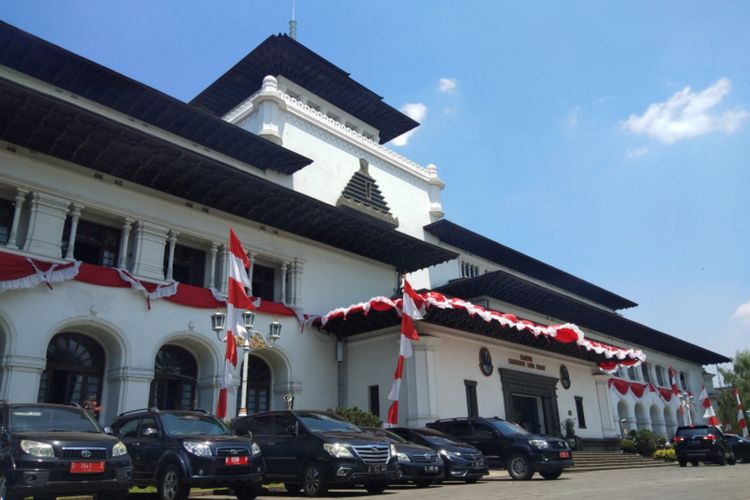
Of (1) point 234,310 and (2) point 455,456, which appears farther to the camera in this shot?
(1) point 234,310

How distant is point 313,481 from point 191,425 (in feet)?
8.43

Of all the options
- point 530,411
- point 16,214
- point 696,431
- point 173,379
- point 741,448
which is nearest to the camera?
point 16,214

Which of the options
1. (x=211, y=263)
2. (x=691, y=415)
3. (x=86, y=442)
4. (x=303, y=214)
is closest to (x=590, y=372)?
(x=303, y=214)

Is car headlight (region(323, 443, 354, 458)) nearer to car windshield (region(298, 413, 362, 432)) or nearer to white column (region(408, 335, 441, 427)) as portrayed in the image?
car windshield (region(298, 413, 362, 432))

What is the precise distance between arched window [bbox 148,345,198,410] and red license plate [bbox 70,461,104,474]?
35.4 ft

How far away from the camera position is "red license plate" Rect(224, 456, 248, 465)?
1015 cm

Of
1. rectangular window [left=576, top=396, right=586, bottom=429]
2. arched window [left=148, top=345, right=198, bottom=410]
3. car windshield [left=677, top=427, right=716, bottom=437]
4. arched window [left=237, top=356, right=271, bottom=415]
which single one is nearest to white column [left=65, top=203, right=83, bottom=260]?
arched window [left=148, top=345, right=198, bottom=410]

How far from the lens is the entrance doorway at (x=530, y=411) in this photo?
2692 cm

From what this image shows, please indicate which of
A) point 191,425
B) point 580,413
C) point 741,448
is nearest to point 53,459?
point 191,425

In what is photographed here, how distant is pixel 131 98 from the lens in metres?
21.1

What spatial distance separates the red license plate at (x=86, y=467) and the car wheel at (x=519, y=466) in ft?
36.0

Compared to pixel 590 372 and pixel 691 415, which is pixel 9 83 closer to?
pixel 590 372

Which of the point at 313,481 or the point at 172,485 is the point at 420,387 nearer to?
the point at 313,481

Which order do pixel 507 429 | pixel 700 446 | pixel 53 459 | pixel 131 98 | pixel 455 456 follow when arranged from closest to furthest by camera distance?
pixel 53 459 < pixel 455 456 < pixel 507 429 < pixel 131 98 < pixel 700 446
